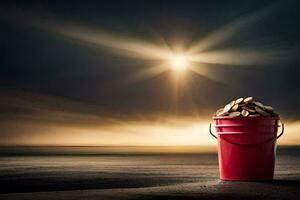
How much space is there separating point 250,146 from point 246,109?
20.6 inches

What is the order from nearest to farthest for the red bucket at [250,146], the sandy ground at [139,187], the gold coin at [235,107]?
the sandy ground at [139,187] → the red bucket at [250,146] → the gold coin at [235,107]

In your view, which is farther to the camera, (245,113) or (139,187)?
(245,113)

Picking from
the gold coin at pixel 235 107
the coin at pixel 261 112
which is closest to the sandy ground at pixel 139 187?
the coin at pixel 261 112

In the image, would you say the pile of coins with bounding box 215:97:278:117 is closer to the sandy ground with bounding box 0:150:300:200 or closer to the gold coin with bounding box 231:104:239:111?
the gold coin with bounding box 231:104:239:111

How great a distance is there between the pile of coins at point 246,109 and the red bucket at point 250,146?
10 cm

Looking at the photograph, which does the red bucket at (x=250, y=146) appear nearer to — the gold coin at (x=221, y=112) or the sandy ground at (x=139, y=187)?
the gold coin at (x=221, y=112)

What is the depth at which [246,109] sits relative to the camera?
26.8 feet

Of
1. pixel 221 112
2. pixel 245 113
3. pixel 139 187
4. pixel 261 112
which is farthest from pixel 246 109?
pixel 139 187

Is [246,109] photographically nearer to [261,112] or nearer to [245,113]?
[245,113]

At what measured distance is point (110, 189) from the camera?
712cm

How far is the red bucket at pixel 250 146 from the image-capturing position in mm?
8000

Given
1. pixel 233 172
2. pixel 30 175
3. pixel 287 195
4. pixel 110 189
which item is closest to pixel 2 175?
pixel 30 175

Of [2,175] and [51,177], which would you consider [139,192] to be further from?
[2,175]

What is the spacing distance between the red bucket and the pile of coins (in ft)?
0.32
